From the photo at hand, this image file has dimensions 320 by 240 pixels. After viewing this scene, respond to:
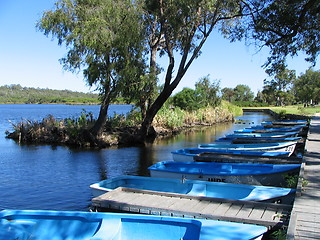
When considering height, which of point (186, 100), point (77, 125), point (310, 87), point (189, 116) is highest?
point (310, 87)

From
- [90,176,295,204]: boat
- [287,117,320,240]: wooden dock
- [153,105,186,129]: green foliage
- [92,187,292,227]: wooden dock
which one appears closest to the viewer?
[287,117,320,240]: wooden dock

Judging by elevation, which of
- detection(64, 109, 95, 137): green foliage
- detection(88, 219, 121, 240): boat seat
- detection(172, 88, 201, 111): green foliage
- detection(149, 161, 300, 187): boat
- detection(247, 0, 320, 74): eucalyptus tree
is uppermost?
detection(247, 0, 320, 74): eucalyptus tree

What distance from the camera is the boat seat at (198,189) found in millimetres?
9000

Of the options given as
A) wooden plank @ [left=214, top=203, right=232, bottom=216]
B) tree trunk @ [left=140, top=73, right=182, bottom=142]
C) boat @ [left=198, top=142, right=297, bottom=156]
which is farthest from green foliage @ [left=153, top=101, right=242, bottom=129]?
wooden plank @ [left=214, top=203, right=232, bottom=216]

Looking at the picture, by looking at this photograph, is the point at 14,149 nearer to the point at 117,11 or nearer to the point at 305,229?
the point at 117,11

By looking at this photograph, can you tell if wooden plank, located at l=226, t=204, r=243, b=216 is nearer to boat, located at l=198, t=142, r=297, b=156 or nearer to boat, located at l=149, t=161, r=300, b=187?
boat, located at l=149, t=161, r=300, b=187

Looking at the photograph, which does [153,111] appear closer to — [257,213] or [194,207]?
[194,207]

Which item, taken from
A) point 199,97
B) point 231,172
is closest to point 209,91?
point 199,97

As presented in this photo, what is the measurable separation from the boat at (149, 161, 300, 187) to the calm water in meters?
2.74

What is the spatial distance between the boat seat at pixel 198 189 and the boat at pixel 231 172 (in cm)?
165

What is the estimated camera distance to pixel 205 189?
29.6 feet

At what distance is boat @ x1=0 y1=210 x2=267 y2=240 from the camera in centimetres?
588

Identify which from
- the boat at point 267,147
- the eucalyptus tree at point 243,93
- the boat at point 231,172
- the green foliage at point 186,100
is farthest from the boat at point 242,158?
the eucalyptus tree at point 243,93

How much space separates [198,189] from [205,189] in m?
0.19
